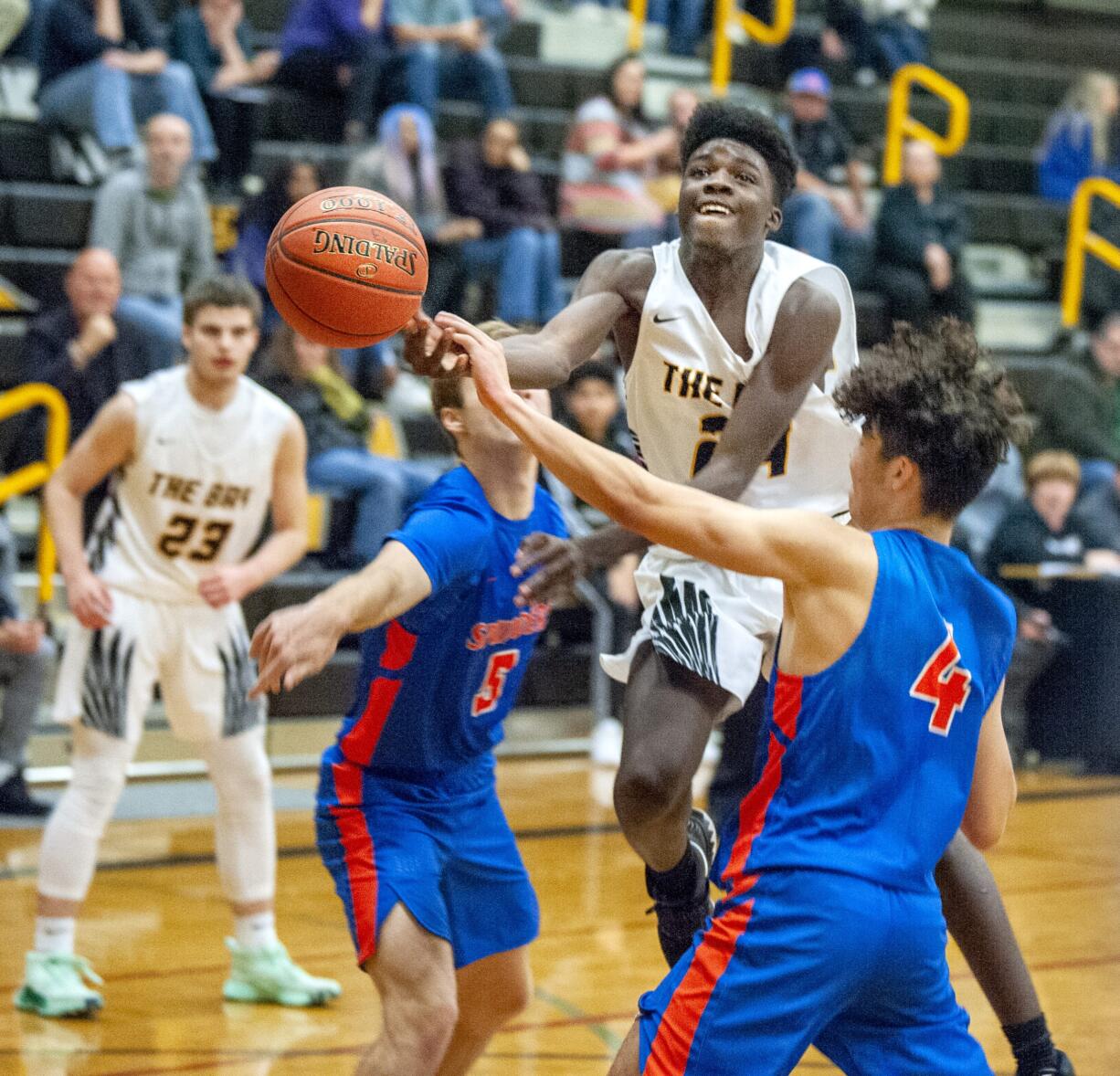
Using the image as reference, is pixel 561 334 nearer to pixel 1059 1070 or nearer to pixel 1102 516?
pixel 1059 1070

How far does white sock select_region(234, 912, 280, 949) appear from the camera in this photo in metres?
5.00

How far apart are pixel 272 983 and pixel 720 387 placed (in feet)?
7.50

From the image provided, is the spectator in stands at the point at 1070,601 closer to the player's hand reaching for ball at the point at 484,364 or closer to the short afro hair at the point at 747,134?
the short afro hair at the point at 747,134

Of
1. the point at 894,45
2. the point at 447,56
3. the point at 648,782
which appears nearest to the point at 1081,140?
the point at 894,45

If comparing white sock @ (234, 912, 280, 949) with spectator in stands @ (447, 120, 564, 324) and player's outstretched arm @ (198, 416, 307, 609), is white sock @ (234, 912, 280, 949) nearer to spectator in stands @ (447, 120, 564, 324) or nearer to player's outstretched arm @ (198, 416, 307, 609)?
player's outstretched arm @ (198, 416, 307, 609)

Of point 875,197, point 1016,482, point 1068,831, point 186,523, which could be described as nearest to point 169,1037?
point 186,523

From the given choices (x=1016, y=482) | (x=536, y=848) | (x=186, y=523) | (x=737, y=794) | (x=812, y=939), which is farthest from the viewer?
(x=1016, y=482)

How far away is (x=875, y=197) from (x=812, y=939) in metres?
10.5

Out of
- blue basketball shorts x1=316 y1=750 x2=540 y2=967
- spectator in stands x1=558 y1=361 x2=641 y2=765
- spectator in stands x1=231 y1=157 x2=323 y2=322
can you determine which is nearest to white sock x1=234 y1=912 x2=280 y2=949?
blue basketball shorts x1=316 y1=750 x2=540 y2=967

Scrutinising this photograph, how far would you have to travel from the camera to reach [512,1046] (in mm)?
4668

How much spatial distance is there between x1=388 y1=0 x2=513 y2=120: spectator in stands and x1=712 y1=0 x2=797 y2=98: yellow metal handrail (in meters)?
1.85

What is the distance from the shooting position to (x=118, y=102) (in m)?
8.88

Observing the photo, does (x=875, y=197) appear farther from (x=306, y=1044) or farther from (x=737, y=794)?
(x=306, y=1044)

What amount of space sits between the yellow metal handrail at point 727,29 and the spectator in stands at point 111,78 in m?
4.02
